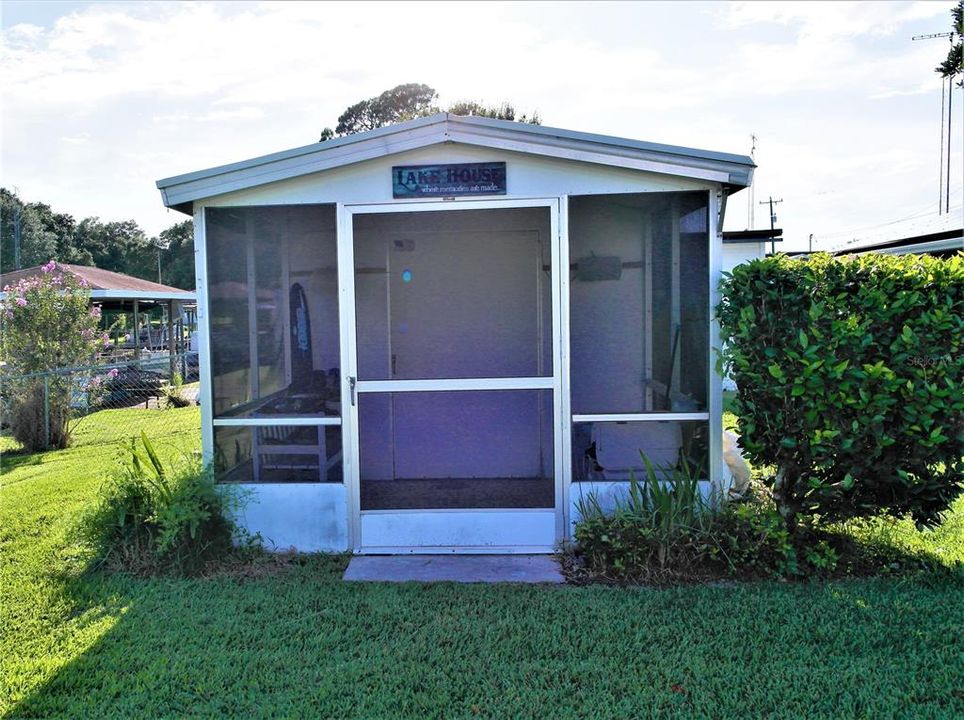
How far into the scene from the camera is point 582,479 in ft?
14.2

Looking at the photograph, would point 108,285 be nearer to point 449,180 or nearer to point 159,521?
point 159,521

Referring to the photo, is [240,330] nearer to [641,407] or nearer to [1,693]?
[1,693]

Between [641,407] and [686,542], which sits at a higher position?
[641,407]

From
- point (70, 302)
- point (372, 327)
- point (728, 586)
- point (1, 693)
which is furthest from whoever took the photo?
point (70, 302)

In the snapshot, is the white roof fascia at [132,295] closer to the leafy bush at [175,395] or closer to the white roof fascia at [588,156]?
the leafy bush at [175,395]

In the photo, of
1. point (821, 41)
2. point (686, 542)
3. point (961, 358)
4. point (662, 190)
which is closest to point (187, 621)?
point (686, 542)

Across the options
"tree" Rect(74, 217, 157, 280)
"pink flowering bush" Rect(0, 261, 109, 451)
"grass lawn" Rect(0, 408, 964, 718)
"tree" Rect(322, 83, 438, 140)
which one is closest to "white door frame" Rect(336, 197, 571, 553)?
"grass lawn" Rect(0, 408, 964, 718)

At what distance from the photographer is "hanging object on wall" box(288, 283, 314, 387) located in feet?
14.6

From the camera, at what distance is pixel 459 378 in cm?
440

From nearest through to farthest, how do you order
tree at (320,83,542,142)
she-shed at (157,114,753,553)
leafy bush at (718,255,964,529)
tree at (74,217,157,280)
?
1. leafy bush at (718,255,964,529)
2. she-shed at (157,114,753,553)
3. tree at (320,83,542,142)
4. tree at (74,217,157,280)

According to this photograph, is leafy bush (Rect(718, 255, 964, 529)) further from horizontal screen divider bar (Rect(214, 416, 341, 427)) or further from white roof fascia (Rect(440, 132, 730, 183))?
horizontal screen divider bar (Rect(214, 416, 341, 427))

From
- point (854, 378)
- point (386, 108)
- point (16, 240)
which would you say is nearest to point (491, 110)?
point (386, 108)

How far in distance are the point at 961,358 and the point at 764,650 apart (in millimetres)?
1879

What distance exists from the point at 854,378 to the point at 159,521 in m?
3.93
